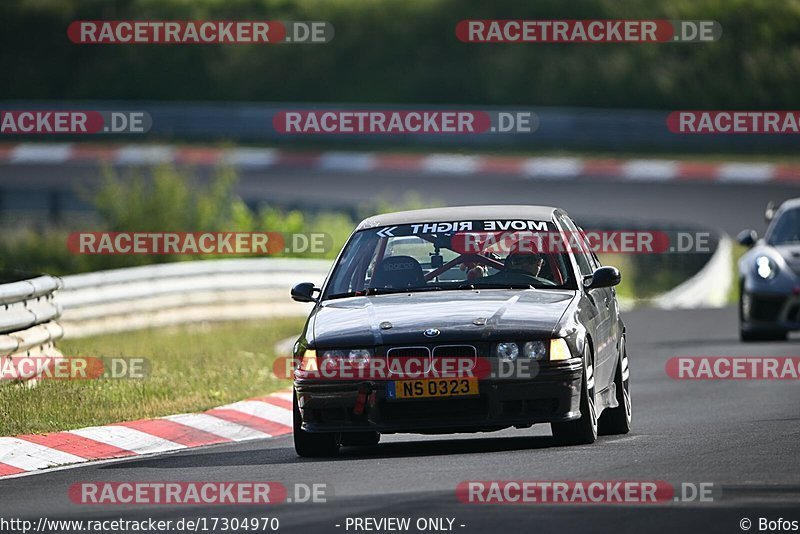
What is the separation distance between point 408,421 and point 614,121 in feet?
105

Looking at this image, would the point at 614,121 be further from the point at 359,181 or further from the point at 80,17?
the point at 80,17

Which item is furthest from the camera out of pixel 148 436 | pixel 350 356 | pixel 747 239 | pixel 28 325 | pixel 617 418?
pixel 747 239

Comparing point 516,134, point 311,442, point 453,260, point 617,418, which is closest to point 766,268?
point 617,418

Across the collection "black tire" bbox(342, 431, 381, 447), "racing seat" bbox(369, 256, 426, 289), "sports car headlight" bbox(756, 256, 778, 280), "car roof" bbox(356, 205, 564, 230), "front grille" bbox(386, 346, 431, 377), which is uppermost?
"car roof" bbox(356, 205, 564, 230)

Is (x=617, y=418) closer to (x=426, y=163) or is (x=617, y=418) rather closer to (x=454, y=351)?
(x=454, y=351)

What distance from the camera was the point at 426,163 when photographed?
39250 millimetres

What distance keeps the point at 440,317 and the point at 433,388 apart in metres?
0.50

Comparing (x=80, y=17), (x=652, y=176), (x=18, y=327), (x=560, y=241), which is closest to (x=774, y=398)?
(x=560, y=241)

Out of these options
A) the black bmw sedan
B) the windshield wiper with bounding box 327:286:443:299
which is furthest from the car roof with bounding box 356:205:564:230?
the windshield wiper with bounding box 327:286:443:299

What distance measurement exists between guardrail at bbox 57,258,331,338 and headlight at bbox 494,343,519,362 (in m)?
10.3

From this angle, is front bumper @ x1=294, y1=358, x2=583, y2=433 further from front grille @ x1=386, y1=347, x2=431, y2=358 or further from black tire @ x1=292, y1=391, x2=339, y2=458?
black tire @ x1=292, y1=391, x2=339, y2=458

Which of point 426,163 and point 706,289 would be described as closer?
point 706,289

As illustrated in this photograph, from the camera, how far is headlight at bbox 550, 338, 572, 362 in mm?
9812

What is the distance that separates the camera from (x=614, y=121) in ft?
135
